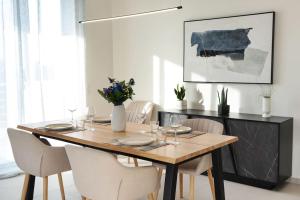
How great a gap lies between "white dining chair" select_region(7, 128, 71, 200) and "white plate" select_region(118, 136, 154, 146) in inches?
28.1

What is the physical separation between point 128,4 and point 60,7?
1.10 meters

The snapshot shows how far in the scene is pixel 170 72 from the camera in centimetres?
492

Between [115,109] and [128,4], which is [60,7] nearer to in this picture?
[128,4]

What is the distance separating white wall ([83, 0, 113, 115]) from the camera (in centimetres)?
526

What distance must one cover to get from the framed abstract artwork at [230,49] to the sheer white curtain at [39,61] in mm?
1641

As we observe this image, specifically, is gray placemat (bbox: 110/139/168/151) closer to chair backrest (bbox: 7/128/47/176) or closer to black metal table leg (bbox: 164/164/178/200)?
black metal table leg (bbox: 164/164/178/200)

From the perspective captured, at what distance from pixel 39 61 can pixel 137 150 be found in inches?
106

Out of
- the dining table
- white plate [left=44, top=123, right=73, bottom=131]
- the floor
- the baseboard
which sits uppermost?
white plate [left=44, top=123, right=73, bottom=131]

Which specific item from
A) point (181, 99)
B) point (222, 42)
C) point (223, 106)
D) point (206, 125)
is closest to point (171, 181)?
point (206, 125)

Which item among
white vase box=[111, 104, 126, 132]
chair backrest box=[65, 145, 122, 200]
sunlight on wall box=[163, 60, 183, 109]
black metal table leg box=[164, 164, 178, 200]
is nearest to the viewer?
chair backrest box=[65, 145, 122, 200]

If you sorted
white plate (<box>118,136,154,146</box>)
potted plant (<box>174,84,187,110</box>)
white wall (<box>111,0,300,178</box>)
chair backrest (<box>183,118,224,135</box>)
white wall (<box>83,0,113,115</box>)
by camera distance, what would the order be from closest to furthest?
white plate (<box>118,136,154,146</box>) → chair backrest (<box>183,118,224,135</box>) → white wall (<box>111,0,300,178</box>) → potted plant (<box>174,84,187,110</box>) → white wall (<box>83,0,113,115</box>)

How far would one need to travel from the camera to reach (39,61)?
454 centimetres

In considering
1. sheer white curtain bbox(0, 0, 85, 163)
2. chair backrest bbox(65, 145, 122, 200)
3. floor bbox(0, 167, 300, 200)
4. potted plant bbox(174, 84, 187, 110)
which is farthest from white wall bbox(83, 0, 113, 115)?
chair backrest bbox(65, 145, 122, 200)

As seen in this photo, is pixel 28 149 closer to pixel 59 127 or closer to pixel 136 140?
pixel 59 127
